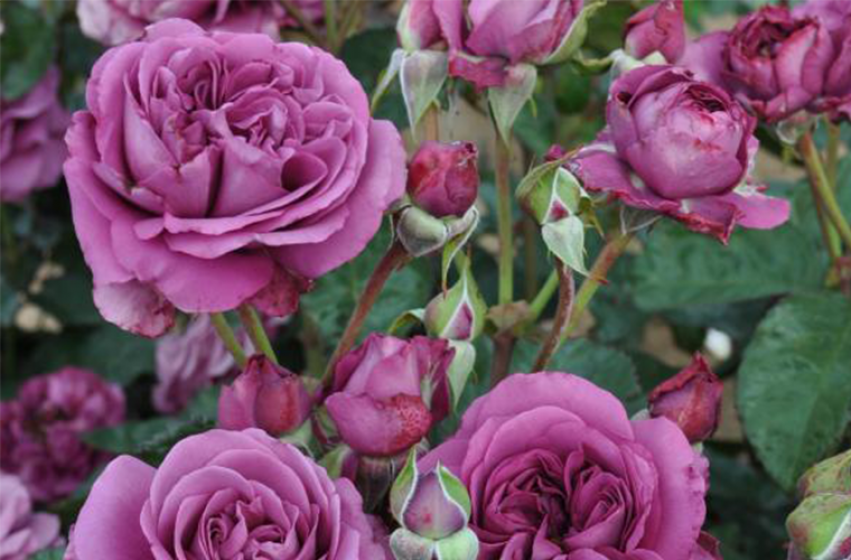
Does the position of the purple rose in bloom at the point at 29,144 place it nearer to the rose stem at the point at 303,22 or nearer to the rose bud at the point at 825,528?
the rose stem at the point at 303,22

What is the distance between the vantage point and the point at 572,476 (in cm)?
50

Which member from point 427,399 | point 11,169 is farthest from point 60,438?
point 427,399

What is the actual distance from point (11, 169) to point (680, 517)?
27.7 inches

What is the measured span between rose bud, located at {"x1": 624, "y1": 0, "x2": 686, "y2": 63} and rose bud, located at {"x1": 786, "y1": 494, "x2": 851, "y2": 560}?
0.23 m

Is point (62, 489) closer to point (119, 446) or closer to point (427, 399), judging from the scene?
point (119, 446)

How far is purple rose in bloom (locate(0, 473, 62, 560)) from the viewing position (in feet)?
2.48

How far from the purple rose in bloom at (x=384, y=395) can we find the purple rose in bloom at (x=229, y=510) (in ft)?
0.07

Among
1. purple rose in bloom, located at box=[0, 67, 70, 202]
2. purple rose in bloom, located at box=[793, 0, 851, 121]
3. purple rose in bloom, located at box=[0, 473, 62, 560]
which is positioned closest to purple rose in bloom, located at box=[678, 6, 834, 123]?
purple rose in bloom, located at box=[793, 0, 851, 121]

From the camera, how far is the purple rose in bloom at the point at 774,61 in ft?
2.14

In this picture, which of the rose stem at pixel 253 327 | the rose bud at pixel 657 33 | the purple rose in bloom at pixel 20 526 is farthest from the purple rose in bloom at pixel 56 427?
the rose bud at pixel 657 33

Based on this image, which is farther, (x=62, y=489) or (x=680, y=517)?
(x=62, y=489)

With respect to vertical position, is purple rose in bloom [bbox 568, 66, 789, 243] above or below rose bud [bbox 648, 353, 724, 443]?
above

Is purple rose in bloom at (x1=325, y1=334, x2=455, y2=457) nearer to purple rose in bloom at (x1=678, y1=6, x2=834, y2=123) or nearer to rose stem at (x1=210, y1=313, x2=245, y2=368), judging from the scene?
rose stem at (x1=210, y1=313, x2=245, y2=368)

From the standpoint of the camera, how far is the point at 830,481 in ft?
1.70
